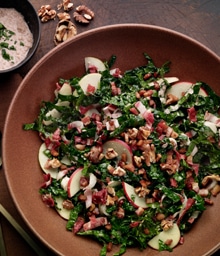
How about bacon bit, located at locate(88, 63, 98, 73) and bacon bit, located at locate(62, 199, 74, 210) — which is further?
bacon bit, located at locate(88, 63, 98, 73)

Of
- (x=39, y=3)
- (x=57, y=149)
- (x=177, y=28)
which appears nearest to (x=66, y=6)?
(x=39, y=3)

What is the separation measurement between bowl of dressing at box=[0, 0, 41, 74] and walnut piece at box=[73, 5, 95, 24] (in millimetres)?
300

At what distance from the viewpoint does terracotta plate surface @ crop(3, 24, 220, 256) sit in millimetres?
2928

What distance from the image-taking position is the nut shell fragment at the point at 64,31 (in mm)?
3369

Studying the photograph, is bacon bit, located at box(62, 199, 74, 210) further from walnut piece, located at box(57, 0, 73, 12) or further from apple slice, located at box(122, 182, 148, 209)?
walnut piece, located at box(57, 0, 73, 12)

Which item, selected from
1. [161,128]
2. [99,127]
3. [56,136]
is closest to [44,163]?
[56,136]

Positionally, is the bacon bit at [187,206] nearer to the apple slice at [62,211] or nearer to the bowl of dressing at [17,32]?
the apple slice at [62,211]

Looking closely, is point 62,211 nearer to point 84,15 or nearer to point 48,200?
point 48,200

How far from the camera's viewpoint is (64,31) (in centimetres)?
339

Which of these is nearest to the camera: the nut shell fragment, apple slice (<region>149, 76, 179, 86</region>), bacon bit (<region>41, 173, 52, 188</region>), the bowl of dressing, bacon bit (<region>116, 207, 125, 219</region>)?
bacon bit (<region>116, 207, 125, 219</region>)

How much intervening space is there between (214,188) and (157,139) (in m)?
0.44

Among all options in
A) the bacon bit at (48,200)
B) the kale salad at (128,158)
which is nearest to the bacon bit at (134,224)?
the kale salad at (128,158)

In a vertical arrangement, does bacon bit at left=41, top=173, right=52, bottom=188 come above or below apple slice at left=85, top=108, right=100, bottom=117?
below

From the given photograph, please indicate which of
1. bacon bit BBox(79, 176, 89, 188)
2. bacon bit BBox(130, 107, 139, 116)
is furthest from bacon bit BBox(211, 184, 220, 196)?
bacon bit BBox(79, 176, 89, 188)
